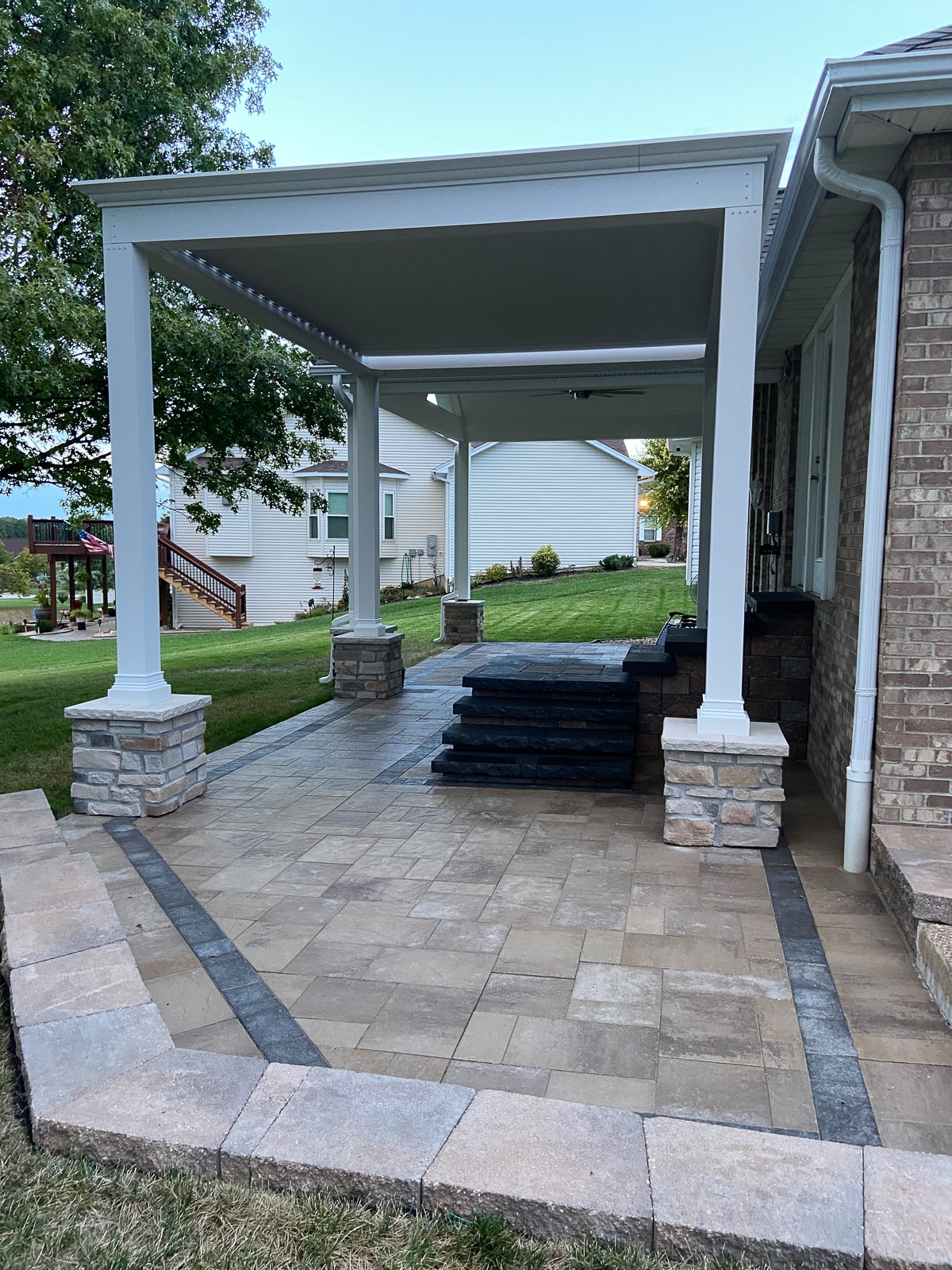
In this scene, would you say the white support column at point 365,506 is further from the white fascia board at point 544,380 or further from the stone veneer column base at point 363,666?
the white fascia board at point 544,380

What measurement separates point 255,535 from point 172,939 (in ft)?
70.1

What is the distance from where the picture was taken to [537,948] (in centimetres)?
343

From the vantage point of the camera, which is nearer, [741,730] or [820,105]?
[820,105]

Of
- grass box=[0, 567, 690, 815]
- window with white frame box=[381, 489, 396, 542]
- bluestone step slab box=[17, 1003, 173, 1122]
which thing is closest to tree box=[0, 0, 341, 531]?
grass box=[0, 567, 690, 815]

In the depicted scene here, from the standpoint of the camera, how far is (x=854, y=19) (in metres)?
16.6

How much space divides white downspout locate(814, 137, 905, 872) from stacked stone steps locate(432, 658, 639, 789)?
1.75 meters

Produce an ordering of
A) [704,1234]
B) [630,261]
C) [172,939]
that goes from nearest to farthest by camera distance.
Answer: [704,1234] < [172,939] < [630,261]

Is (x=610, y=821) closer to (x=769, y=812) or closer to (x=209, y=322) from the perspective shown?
(x=769, y=812)

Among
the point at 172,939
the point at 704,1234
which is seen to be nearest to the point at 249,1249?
the point at 704,1234

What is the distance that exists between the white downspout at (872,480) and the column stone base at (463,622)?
29.5 ft

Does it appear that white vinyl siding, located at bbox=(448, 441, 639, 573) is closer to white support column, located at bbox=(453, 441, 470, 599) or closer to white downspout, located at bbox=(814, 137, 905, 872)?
white support column, located at bbox=(453, 441, 470, 599)

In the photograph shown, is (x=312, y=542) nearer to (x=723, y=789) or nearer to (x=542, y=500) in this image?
(x=542, y=500)

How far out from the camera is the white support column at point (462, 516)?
41.5 feet

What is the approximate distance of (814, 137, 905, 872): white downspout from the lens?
385 centimetres
